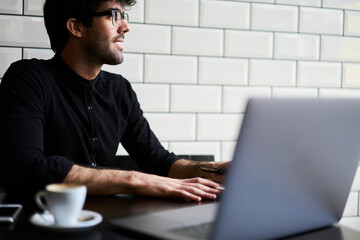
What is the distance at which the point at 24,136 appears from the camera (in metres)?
1.33

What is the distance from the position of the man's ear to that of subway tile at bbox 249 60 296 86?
82cm

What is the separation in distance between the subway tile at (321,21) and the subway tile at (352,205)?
80cm

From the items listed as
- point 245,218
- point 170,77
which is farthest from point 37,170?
point 170,77

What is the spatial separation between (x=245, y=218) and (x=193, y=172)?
0.83 metres

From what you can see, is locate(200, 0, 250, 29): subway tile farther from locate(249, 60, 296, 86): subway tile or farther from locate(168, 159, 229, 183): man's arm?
locate(168, 159, 229, 183): man's arm

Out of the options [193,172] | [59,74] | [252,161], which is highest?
[59,74]

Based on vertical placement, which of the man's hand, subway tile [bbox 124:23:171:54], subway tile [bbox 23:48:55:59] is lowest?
the man's hand

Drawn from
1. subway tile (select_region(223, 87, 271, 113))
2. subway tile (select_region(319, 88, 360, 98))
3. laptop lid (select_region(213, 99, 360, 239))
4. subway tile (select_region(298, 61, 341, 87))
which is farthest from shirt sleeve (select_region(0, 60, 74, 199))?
subway tile (select_region(319, 88, 360, 98))

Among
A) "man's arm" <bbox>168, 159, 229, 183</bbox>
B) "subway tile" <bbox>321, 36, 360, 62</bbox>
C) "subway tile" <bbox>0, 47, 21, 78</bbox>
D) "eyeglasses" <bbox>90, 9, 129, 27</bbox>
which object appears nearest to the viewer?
"man's arm" <bbox>168, 159, 229, 183</bbox>

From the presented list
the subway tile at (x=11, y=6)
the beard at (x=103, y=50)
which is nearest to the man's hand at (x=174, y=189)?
the beard at (x=103, y=50)

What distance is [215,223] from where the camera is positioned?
0.67m

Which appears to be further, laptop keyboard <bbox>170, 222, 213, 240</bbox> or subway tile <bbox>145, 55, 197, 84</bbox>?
subway tile <bbox>145, 55, 197, 84</bbox>

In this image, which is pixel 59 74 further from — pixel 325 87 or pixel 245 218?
pixel 325 87

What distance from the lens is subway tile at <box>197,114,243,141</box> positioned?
2150 mm
